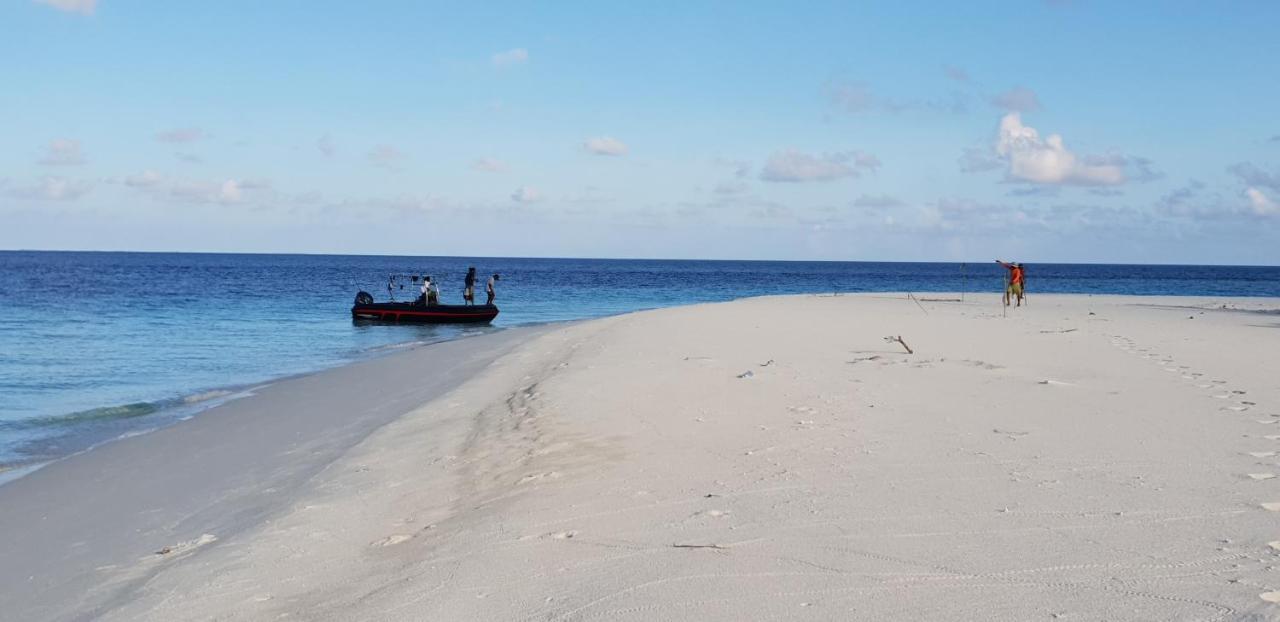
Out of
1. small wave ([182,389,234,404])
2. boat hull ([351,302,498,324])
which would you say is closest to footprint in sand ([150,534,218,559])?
small wave ([182,389,234,404])

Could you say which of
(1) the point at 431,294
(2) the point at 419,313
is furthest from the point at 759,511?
(1) the point at 431,294

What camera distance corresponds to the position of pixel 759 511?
5.94m

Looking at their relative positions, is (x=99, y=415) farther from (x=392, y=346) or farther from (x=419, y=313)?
(x=419, y=313)

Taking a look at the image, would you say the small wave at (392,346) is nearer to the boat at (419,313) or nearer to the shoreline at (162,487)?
the boat at (419,313)

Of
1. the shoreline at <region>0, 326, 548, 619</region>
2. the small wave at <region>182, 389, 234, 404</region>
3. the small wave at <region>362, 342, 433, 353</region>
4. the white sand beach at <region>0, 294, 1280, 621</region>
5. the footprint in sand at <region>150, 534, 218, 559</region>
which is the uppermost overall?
the white sand beach at <region>0, 294, 1280, 621</region>

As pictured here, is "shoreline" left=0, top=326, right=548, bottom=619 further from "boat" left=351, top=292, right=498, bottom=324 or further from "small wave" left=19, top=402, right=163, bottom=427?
"boat" left=351, top=292, right=498, bottom=324

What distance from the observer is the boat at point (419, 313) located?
120ft

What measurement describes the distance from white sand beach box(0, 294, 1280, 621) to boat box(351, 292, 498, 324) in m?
24.3

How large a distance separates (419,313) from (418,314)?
0.17 ft

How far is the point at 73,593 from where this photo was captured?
6090mm

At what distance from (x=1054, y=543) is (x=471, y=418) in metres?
7.34

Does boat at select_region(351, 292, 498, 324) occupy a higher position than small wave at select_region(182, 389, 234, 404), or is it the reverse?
boat at select_region(351, 292, 498, 324)

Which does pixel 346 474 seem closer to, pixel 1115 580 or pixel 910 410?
pixel 910 410

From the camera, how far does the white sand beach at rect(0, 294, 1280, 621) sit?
14.9 ft
